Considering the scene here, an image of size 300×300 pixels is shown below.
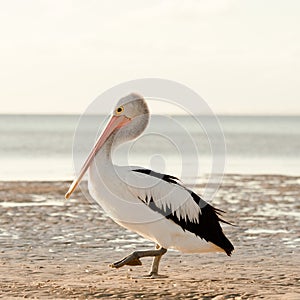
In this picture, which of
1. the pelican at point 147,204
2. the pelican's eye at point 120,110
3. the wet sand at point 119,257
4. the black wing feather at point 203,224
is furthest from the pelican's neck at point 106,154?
the wet sand at point 119,257

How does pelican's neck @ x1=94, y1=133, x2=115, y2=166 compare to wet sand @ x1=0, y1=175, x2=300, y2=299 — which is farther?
pelican's neck @ x1=94, y1=133, x2=115, y2=166

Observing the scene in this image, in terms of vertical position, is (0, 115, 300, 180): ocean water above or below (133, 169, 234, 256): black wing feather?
below

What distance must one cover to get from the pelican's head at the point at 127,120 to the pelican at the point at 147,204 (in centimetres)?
1

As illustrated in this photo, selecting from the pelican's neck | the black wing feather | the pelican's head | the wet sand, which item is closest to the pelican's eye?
the pelican's head

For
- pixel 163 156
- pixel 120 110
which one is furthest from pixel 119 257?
pixel 163 156

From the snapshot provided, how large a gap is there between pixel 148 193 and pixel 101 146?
2.52 ft

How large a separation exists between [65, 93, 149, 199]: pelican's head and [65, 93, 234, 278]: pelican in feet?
0.04

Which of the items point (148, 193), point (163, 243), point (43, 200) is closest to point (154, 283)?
point (163, 243)

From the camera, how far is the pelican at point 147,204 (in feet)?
23.6

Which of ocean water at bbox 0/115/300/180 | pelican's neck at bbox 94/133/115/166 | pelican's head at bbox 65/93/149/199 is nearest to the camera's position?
pelican's neck at bbox 94/133/115/166

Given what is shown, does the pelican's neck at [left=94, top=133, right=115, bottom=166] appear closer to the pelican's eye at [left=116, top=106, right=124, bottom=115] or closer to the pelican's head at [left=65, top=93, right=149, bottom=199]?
the pelican's head at [left=65, top=93, right=149, bottom=199]

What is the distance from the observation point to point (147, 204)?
24.0 feet

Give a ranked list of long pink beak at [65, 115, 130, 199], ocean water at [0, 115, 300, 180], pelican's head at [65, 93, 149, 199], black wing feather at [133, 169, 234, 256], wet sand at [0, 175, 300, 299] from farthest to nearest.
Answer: ocean water at [0, 115, 300, 180] → pelican's head at [65, 93, 149, 199] → long pink beak at [65, 115, 130, 199] → black wing feather at [133, 169, 234, 256] → wet sand at [0, 175, 300, 299]

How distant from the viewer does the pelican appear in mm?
7184
